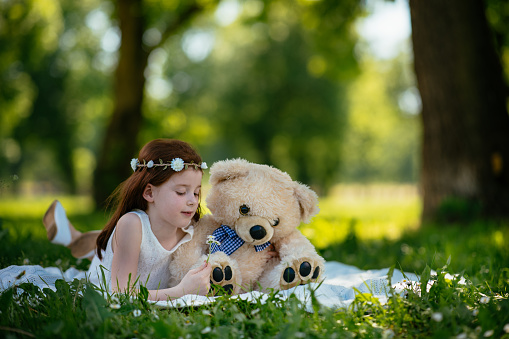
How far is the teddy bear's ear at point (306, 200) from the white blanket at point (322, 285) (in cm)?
43

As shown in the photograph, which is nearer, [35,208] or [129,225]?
[129,225]

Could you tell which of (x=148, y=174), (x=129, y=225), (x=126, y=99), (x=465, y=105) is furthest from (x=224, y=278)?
(x=126, y=99)

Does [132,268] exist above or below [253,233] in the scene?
below

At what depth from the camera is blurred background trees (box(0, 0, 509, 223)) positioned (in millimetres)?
10875

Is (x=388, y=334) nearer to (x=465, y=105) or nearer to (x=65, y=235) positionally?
(x=65, y=235)

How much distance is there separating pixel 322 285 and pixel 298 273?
0.50 ft

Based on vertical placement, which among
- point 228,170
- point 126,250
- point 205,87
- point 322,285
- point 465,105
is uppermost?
point 205,87

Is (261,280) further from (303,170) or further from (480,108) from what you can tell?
(303,170)

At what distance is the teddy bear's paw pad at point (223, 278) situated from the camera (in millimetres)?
2549

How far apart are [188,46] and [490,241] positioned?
72.7 ft

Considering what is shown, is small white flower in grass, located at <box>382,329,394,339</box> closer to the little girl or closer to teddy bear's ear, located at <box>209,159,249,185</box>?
the little girl

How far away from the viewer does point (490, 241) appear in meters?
4.52

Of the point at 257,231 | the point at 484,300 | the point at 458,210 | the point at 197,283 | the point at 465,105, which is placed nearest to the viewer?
the point at 484,300

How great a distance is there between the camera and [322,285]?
2.58 m
